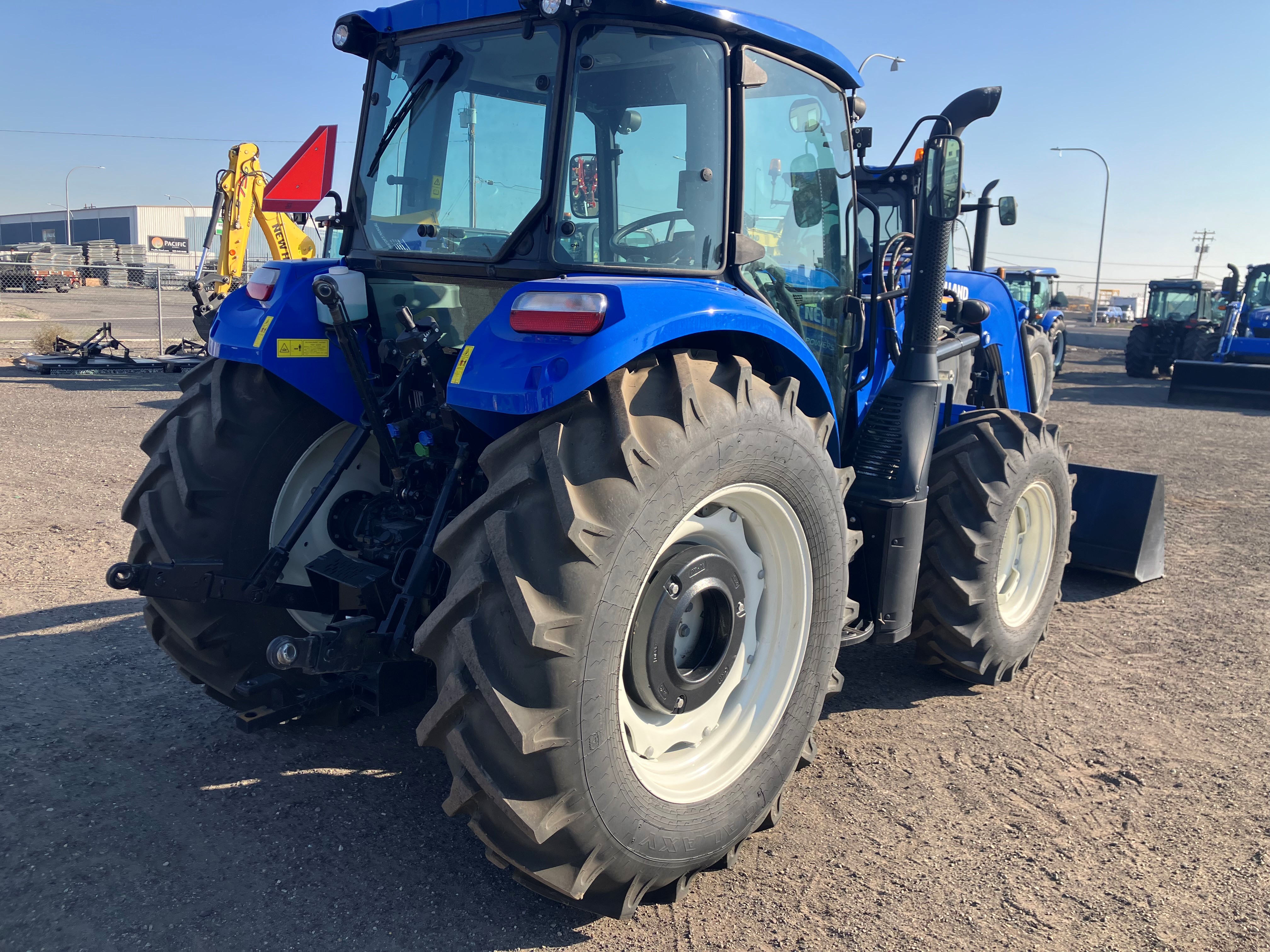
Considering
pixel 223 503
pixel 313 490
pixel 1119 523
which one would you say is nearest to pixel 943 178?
pixel 313 490

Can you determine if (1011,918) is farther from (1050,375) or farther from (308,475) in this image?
(1050,375)

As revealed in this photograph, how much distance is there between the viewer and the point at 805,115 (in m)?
3.38

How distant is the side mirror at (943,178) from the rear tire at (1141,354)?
21329mm

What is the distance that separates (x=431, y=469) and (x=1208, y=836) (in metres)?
2.78

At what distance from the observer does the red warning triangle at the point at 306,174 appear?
8.91 m

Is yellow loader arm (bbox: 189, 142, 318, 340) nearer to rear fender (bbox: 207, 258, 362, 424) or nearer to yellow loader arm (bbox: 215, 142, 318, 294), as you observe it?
yellow loader arm (bbox: 215, 142, 318, 294)

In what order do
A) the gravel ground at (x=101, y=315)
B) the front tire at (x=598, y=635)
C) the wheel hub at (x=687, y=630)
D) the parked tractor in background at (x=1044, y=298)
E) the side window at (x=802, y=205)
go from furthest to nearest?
the parked tractor in background at (x=1044, y=298) < the gravel ground at (x=101, y=315) < the side window at (x=802, y=205) < the wheel hub at (x=687, y=630) < the front tire at (x=598, y=635)

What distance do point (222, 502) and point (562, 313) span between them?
1550 millimetres

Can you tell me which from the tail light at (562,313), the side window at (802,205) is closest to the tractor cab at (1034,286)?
the side window at (802,205)

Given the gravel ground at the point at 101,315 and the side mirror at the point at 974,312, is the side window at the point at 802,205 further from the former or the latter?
the gravel ground at the point at 101,315

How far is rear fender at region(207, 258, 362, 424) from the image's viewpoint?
306 cm

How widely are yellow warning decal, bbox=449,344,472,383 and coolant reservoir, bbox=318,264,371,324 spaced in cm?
84

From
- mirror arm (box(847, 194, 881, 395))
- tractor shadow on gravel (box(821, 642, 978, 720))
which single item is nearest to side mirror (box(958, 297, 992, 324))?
mirror arm (box(847, 194, 881, 395))

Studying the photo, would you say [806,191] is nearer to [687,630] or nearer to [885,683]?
[687,630]
